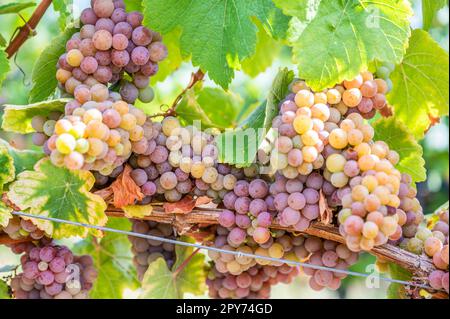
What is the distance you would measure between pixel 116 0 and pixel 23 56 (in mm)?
1530

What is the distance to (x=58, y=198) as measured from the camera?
1.19 metres

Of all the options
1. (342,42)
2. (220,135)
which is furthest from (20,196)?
(342,42)

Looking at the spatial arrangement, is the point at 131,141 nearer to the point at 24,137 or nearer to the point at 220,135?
the point at 220,135

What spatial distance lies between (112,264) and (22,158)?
41 centimetres

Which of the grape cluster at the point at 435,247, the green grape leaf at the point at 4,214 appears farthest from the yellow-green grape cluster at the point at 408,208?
the green grape leaf at the point at 4,214

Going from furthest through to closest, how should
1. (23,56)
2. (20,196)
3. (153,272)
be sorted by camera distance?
(23,56) → (153,272) → (20,196)

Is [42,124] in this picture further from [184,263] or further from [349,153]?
[349,153]

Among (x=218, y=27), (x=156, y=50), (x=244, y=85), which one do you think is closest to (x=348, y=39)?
(x=218, y=27)

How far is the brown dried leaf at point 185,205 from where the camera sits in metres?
1.18

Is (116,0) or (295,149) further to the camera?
(116,0)

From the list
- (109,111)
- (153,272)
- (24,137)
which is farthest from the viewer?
(24,137)

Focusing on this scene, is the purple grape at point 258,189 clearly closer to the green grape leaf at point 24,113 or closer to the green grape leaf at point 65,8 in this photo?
the green grape leaf at point 24,113

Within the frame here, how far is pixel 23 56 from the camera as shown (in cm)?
262

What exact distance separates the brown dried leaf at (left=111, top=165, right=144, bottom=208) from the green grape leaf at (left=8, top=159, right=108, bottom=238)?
31 millimetres
